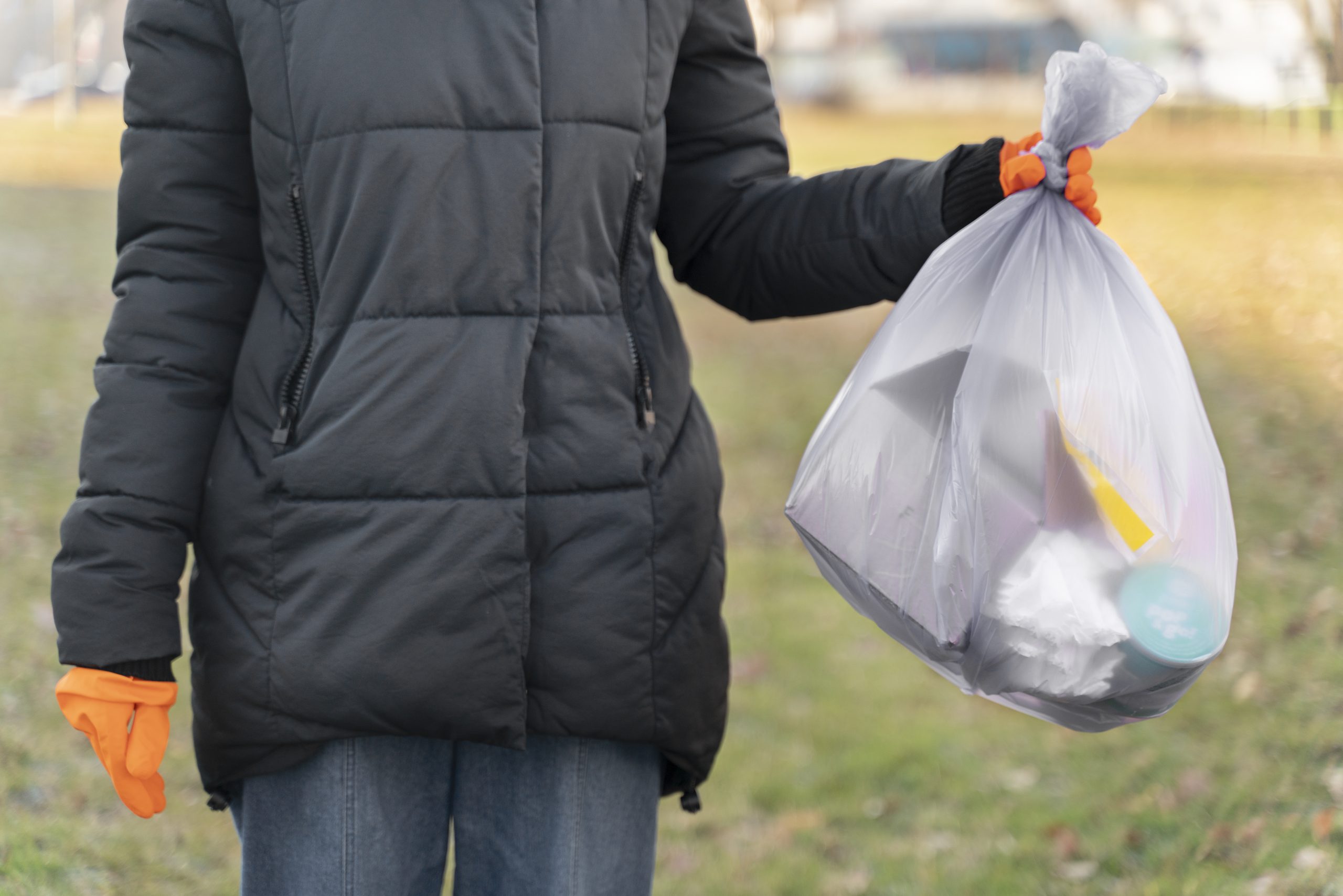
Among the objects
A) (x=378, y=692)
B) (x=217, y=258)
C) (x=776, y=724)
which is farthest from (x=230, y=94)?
(x=776, y=724)

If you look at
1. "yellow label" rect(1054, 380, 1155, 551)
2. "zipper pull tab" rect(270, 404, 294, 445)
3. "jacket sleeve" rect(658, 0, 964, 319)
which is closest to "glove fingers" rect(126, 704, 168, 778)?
"zipper pull tab" rect(270, 404, 294, 445)

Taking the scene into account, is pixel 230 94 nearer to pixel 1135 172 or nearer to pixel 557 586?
pixel 557 586

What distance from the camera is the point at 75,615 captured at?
128cm

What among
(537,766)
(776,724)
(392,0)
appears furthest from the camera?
(776,724)

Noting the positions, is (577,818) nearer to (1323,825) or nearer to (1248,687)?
(1323,825)

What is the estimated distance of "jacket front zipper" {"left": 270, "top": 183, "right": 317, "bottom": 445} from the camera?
4.18 ft

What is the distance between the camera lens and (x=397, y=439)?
1.25 m

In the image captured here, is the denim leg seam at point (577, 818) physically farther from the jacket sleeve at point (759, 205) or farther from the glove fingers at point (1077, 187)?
the glove fingers at point (1077, 187)

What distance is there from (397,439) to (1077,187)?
77 centimetres

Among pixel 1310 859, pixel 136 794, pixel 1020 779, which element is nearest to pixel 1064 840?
pixel 1020 779

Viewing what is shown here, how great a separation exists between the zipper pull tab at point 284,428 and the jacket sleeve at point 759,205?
1.96 ft

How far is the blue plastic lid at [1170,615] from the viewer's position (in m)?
1.14

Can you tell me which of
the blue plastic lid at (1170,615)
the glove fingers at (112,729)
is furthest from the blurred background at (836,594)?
the blue plastic lid at (1170,615)

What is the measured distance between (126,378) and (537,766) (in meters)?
0.63
